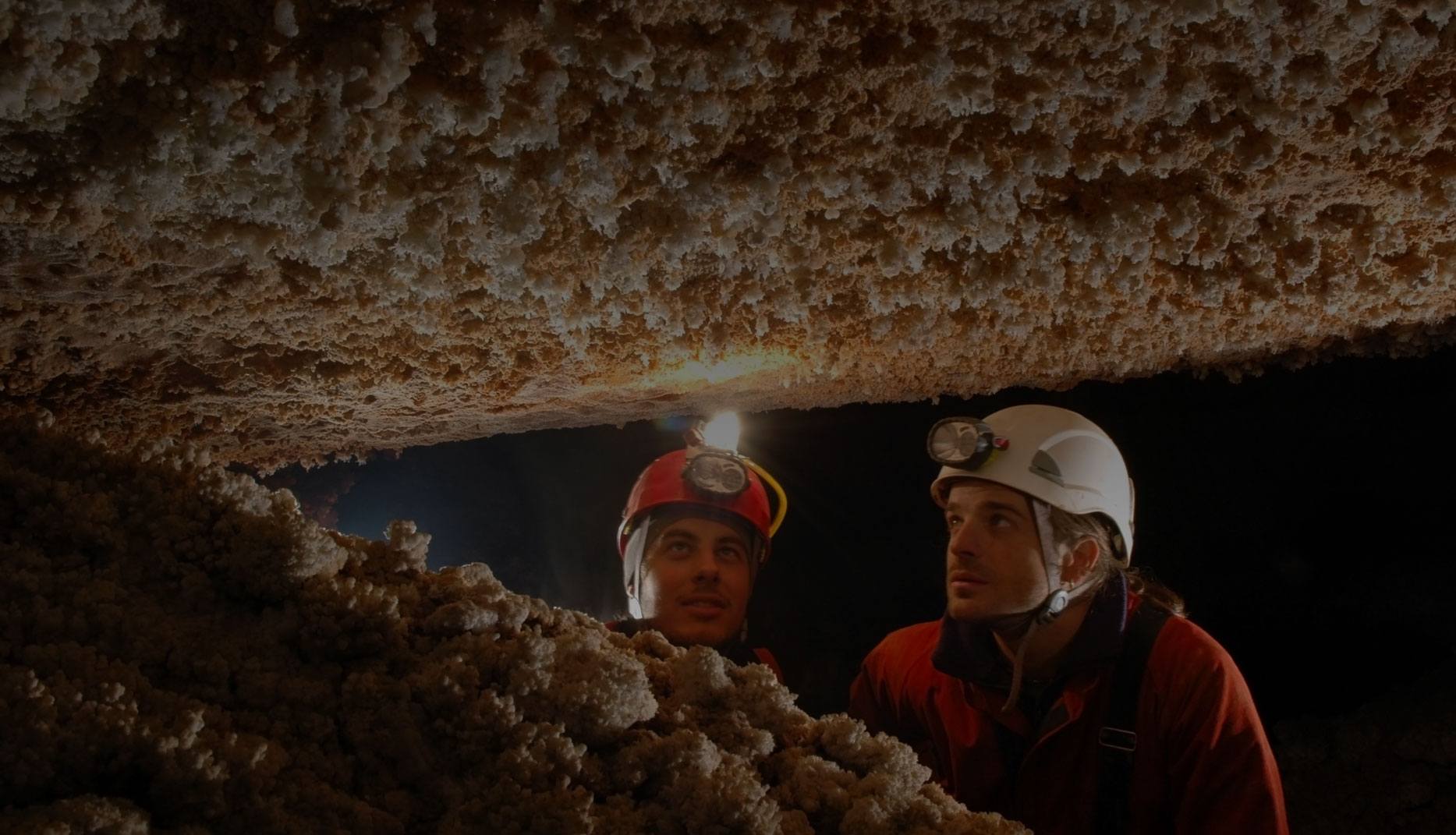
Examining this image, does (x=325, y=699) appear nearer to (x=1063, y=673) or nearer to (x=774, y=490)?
(x=1063, y=673)

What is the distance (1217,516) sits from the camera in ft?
15.3

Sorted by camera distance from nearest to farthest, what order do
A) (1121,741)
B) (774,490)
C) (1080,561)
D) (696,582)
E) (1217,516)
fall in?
(1121,741) < (1080,561) < (696,582) < (774,490) < (1217,516)

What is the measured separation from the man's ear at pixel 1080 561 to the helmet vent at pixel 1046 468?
20 cm

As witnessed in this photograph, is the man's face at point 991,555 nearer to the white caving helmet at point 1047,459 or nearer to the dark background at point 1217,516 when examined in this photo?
the white caving helmet at point 1047,459

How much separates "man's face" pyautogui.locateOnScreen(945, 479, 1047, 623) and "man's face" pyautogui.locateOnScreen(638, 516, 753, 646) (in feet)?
3.04

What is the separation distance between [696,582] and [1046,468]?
4.41 feet

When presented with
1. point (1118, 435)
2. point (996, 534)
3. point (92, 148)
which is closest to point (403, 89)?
point (92, 148)

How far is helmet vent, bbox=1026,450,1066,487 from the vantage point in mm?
2680

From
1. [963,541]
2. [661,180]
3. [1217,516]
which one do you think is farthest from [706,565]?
[1217,516]

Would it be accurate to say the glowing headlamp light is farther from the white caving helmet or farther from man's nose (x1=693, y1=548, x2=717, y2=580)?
man's nose (x1=693, y1=548, x2=717, y2=580)

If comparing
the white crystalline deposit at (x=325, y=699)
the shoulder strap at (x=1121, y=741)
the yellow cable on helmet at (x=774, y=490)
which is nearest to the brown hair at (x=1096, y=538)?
the shoulder strap at (x=1121, y=741)

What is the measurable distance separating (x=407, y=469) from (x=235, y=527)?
711 centimetres

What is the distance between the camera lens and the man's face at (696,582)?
3.17 metres

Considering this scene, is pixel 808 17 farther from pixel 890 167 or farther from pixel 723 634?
pixel 723 634
